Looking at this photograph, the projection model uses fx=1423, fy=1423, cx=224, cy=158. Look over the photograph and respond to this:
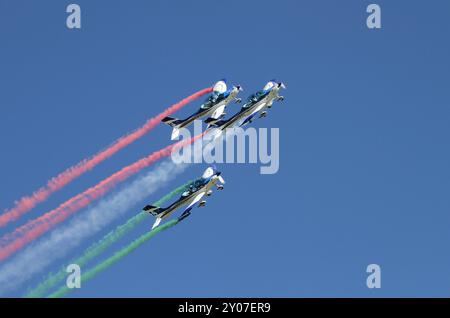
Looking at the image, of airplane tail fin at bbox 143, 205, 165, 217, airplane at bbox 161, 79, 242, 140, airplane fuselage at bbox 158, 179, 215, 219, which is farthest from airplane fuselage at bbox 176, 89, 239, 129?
airplane tail fin at bbox 143, 205, 165, 217

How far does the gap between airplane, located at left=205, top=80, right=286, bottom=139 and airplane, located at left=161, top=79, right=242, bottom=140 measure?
3.80 feet

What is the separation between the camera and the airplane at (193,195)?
142625mm

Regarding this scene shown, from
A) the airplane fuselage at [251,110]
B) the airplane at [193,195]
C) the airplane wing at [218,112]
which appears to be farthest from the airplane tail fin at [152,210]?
the airplane wing at [218,112]

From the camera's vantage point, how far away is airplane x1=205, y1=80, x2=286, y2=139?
147887 mm

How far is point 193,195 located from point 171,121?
8824 millimetres

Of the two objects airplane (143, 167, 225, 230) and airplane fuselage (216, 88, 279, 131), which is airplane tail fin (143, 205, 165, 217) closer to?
airplane (143, 167, 225, 230)
